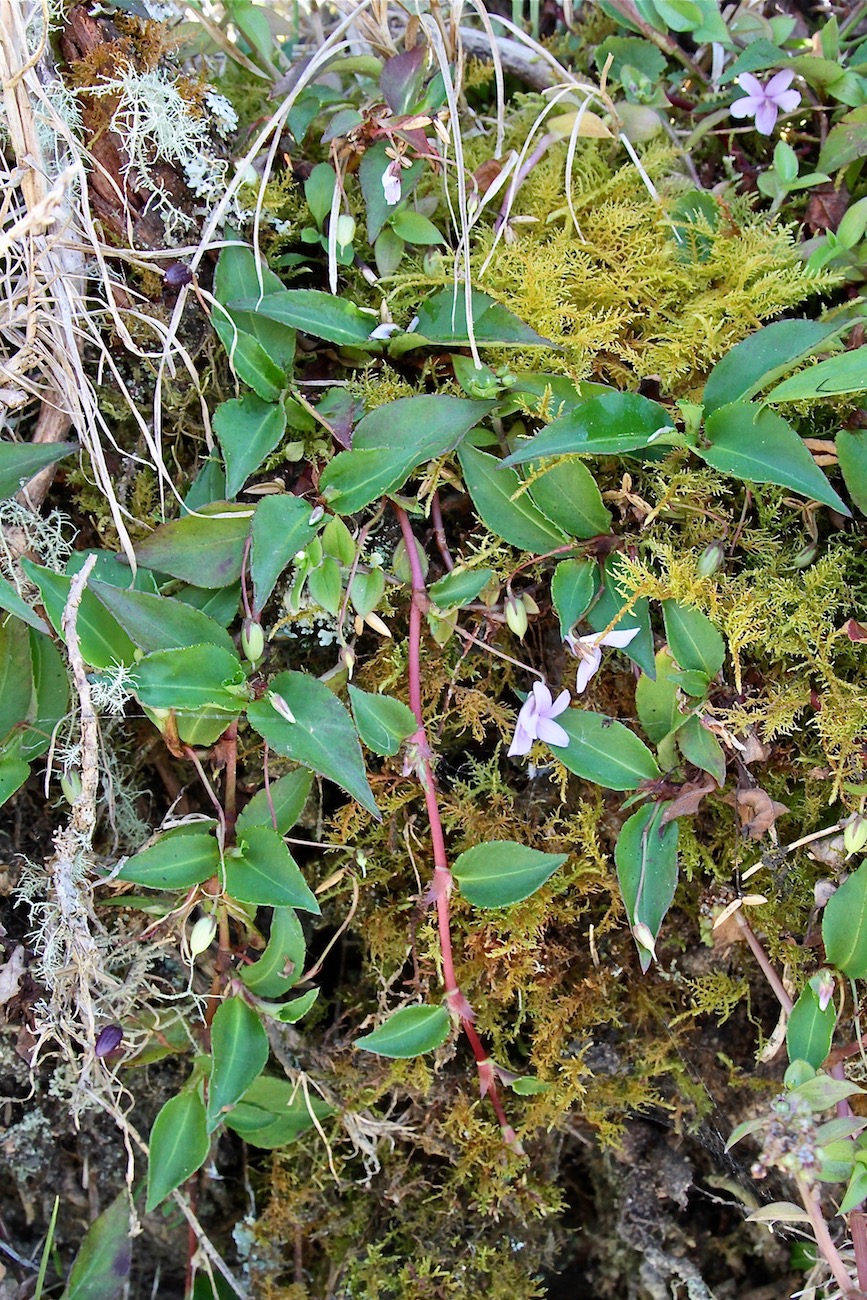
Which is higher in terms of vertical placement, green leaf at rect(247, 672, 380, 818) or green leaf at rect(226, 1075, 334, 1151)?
green leaf at rect(247, 672, 380, 818)

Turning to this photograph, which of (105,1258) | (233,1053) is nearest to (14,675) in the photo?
(233,1053)

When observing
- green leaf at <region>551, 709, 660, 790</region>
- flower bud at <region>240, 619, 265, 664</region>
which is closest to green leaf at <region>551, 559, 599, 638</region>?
green leaf at <region>551, 709, 660, 790</region>

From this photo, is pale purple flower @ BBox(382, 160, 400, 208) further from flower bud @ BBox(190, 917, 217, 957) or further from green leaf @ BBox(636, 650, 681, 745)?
flower bud @ BBox(190, 917, 217, 957)

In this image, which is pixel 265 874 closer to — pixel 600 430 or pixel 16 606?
pixel 16 606

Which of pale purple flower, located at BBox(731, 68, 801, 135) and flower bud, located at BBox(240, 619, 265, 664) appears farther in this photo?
pale purple flower, located at BBox(731, 68, 801, 135)

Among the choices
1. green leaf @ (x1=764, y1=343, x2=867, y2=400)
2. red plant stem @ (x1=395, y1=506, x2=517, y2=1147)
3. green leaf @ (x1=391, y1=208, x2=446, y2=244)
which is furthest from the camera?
green leaf @ (x1=391, y1=208, x2=446, y2=244)
